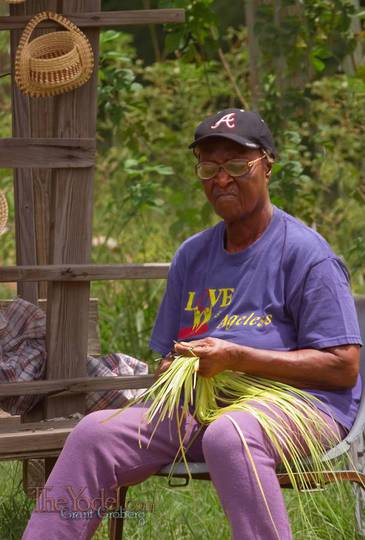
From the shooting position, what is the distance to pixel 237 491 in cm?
303

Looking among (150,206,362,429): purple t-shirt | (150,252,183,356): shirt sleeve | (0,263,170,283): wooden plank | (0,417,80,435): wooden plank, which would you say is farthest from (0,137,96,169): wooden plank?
(0,417,80,435): wooden plank

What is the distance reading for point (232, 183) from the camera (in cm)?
347

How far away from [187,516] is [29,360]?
1.01m

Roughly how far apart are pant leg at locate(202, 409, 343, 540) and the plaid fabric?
95cm

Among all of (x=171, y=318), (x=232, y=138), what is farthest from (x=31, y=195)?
(x=232, y=138)

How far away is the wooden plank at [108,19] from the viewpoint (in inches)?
152

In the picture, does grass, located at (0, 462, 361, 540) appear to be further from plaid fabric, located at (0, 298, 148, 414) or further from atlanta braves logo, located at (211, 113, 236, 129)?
atlanta braves logo, located at (211, 113, 236, 129)

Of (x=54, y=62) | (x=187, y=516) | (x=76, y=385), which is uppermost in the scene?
(x=54, y=62)

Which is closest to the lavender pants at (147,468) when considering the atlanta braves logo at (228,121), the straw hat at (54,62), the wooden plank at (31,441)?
the wooden plank at (31,441)

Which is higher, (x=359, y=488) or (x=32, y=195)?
(x=32, y=195)

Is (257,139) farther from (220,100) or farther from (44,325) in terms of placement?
(220,100)

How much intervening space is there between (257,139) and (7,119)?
213 inches

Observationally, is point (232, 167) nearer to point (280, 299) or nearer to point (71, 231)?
point (280, 299)

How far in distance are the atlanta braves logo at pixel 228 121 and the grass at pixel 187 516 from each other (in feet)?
4.44
